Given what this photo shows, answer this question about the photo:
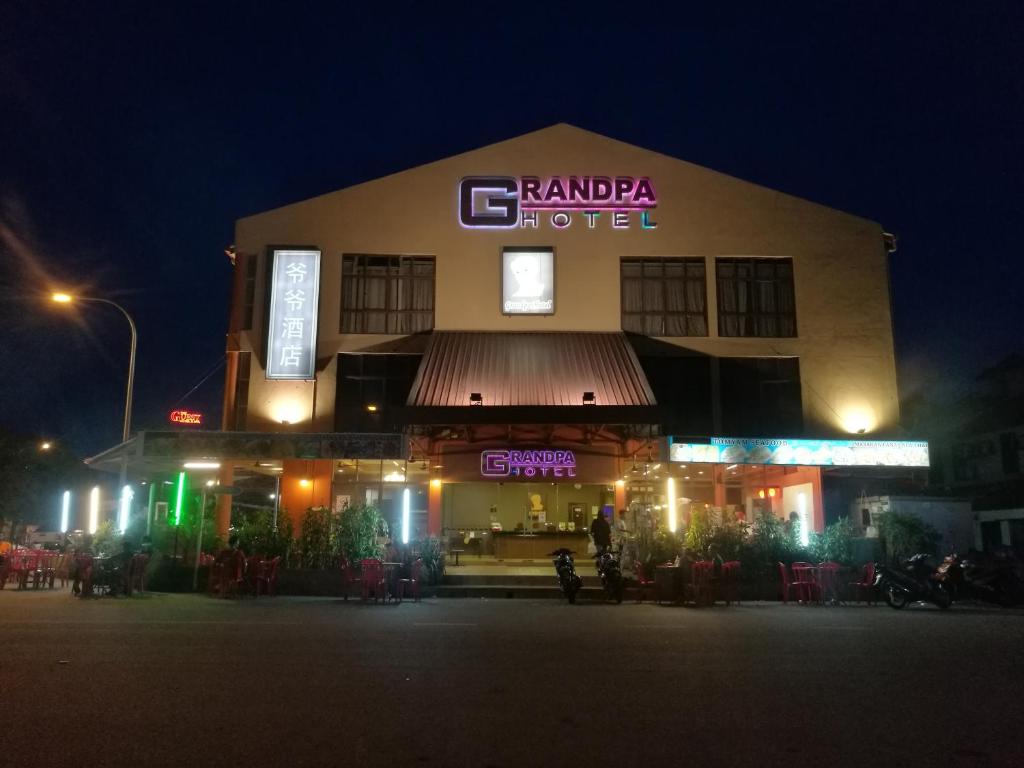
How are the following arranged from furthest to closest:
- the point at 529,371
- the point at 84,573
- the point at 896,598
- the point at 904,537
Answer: the point at 529,371 < the point at 904,537 < the point at 84,573 < the point at 896,598

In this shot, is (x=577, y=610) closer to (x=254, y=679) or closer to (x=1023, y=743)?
(x=254, y=679)

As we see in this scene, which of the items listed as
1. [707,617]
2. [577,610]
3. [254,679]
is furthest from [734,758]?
[577,610]

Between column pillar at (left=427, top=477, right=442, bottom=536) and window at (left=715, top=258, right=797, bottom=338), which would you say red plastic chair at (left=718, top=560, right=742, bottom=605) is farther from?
column pillar at (left=427, top=477, right=442, bottom=536)

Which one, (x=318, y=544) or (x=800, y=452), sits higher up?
(x=800, y=452)

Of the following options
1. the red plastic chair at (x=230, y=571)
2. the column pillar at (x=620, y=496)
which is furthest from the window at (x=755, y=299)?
the red plastic chair at (x=230, y=571)

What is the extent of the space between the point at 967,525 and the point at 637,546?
359 inches

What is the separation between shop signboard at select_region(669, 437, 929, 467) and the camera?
819 inches

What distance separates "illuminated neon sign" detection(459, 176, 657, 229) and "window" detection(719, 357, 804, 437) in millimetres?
5067

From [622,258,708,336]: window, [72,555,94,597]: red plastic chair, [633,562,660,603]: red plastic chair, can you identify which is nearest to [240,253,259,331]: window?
[72,555,94,597]: red plastic chair

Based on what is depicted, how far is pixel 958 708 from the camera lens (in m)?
6.85

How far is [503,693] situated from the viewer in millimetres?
7270

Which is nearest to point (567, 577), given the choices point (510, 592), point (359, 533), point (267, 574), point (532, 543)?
point (510, 592)

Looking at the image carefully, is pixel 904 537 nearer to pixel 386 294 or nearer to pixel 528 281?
pixel 528 281

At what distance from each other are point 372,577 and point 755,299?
1426cm
